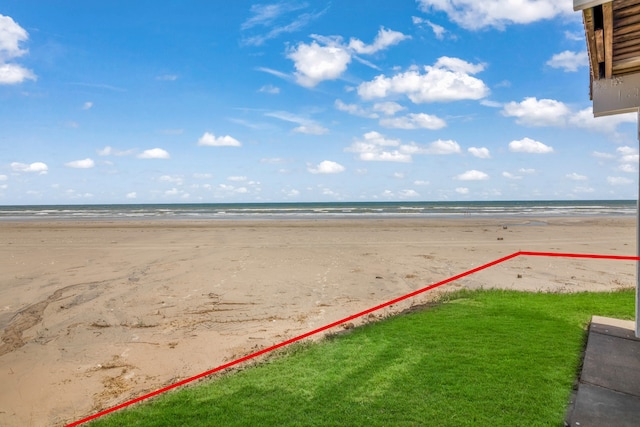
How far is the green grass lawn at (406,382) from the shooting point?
11.1ft

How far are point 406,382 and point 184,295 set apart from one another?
6068mm

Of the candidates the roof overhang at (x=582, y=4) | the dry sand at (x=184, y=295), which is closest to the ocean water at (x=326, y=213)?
the dry sand at (x=184, y=295)

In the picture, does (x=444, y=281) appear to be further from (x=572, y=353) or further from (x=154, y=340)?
(x=154, y=340)

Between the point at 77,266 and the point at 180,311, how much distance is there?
6774mm

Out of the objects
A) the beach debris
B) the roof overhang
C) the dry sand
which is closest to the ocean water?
the dry sand

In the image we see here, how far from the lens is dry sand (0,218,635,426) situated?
4.77 meters

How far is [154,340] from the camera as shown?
594 cm

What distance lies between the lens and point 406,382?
391 centimetres

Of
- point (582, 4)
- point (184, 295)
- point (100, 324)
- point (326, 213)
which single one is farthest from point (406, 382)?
point (326, 213)

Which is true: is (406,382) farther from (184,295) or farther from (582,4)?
(184,295)

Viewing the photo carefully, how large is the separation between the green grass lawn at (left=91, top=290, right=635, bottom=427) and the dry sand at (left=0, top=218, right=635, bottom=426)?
0.94 metres

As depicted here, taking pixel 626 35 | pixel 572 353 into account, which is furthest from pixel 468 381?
pixel 626 35

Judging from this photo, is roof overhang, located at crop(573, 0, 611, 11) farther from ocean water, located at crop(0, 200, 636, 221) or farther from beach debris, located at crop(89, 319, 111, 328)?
ocean water, located at crop(0, 200, 636, 221)

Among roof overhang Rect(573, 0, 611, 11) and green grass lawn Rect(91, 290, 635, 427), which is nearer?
roof overhang Rect(573, 0, 611, 11)
